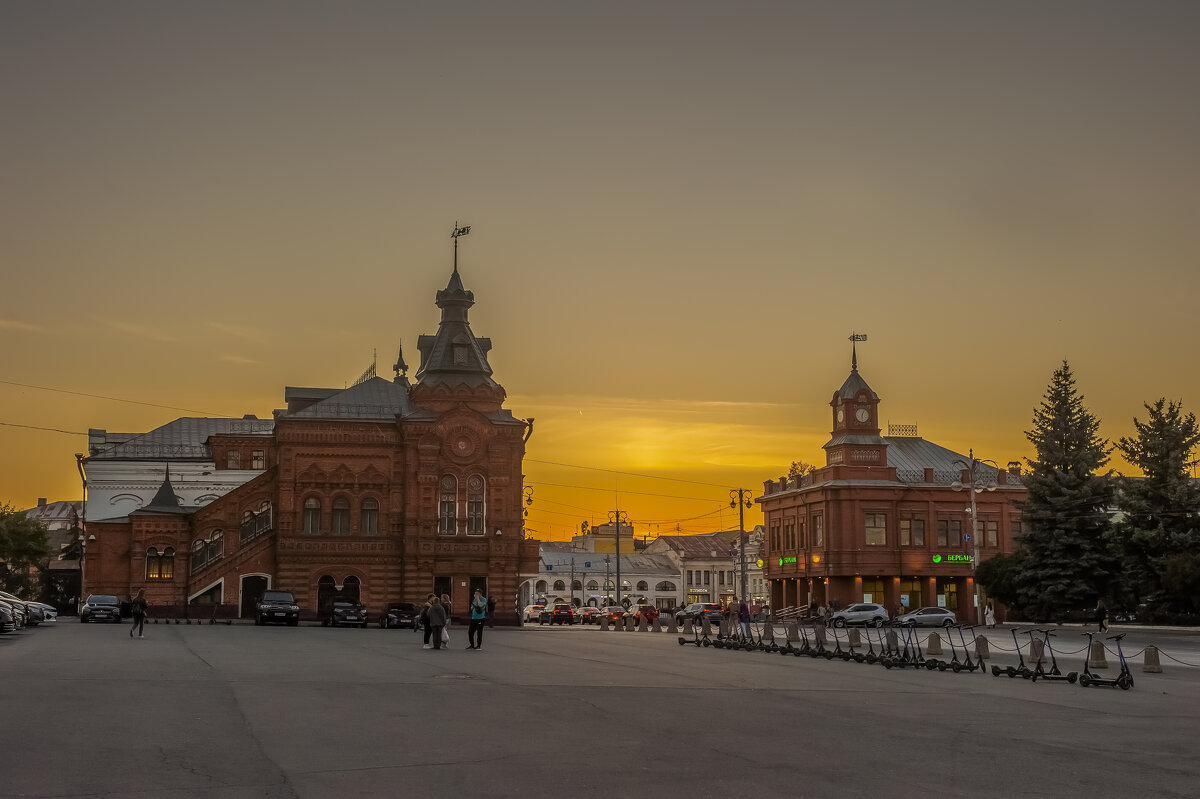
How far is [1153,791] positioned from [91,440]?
87.8 meters

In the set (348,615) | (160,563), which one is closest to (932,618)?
(348,615)

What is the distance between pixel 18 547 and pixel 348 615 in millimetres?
39924

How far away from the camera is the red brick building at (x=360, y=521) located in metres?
68.9

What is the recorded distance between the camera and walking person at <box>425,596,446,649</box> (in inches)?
1405

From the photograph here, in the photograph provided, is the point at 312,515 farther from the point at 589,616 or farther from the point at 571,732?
the point at 571,732

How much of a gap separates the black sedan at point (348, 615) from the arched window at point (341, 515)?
1034 cm

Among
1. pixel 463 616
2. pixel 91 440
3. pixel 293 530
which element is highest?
pixel 91 440

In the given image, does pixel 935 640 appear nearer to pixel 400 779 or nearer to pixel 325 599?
pixel 400 779

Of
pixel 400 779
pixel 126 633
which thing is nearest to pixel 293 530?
pixel 126 633

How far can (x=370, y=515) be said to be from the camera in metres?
70.6

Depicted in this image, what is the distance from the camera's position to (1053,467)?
194 feet

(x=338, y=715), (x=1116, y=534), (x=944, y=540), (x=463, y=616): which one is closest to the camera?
(x=338, y=715)

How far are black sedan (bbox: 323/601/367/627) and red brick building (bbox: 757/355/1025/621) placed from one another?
1330 inches

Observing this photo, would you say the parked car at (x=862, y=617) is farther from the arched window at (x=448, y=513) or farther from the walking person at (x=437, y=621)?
the walking person at (x=437, y=621)
